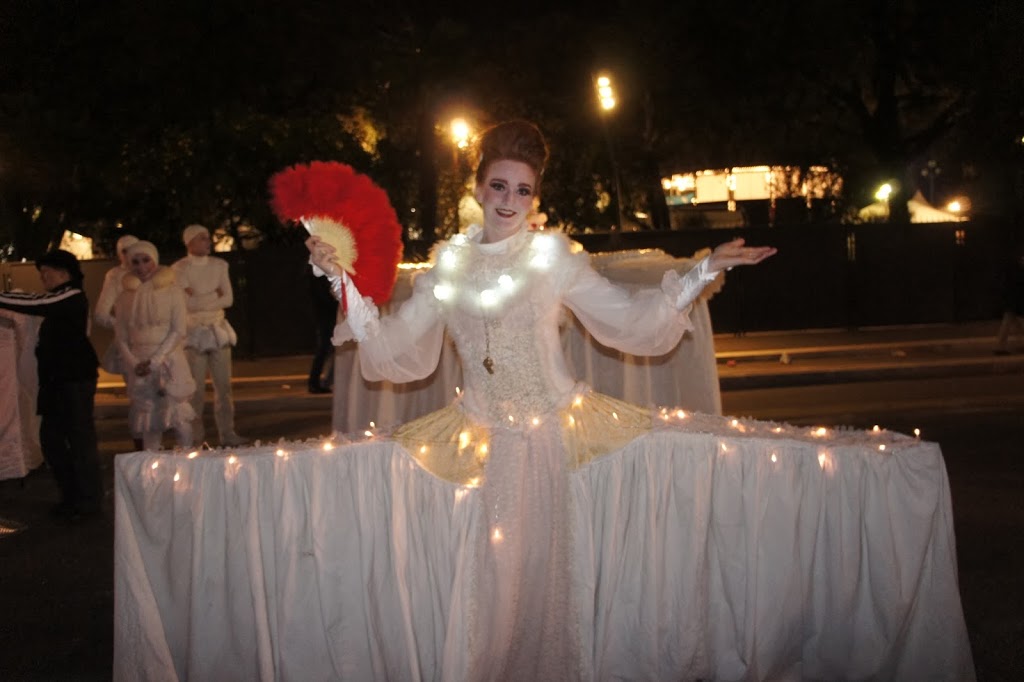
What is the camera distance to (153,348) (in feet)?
29.1

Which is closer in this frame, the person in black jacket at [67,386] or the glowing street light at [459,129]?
the person in black jacket at [67,386]

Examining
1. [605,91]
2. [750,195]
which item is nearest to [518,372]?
[605,91]

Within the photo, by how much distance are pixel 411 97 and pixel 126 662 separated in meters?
18.9

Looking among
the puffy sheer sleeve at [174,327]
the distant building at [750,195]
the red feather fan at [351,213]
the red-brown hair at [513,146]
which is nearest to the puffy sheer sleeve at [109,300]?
the puffy sheer sleeve at [174,327]

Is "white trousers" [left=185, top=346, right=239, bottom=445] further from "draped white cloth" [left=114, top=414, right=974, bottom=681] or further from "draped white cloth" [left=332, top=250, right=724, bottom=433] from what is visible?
"draped white cloth" [left=114, top=414, right=974, bottom=681]

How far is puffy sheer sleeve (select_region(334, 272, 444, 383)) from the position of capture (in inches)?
173

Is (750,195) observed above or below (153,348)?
above

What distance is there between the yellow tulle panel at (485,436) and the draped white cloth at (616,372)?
331 cm

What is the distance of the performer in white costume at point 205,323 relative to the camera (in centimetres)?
1016

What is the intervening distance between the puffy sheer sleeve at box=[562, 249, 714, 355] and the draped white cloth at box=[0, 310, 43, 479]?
6107 millimetres

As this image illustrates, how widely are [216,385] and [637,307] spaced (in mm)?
6899

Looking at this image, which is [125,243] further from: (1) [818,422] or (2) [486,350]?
(1) [818,422]

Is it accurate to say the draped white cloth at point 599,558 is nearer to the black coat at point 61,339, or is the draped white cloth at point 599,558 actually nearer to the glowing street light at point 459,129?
the black coat at point 61,339

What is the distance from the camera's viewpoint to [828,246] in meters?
21.2
